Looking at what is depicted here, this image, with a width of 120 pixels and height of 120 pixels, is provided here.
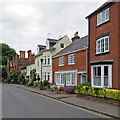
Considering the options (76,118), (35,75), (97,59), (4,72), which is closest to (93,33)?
(97,59)

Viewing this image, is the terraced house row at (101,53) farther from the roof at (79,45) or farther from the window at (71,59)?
the roof at (79,45)

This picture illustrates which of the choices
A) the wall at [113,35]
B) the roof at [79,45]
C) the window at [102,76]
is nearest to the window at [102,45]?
the wall at [113,35]

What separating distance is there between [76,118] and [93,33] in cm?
1131

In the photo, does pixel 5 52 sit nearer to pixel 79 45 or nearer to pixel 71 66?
pixel 71 66

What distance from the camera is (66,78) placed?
2652 centimetres

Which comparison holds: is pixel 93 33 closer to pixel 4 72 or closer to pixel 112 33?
pixel 112 33

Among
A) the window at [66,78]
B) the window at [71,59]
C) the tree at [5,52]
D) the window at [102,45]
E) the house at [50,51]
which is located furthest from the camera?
the tree at [5,52]

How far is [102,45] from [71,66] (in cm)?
969

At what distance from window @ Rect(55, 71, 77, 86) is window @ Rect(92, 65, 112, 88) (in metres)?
7.65

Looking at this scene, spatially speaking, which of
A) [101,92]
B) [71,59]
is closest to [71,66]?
[71,59]

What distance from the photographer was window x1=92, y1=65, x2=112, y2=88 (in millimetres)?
15030

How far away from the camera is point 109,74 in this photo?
1500 cm

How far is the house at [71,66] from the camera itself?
22848 mm

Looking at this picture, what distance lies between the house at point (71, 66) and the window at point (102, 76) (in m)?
4.80
